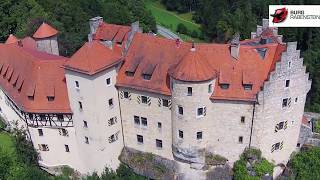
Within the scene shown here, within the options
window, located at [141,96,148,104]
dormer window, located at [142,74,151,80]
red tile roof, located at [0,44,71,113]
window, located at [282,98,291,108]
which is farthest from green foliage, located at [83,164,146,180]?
window, located at [282,98,291,108]

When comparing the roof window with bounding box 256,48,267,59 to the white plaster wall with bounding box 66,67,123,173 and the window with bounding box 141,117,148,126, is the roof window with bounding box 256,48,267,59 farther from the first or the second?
the white plaster wall with bounding box 66,67,123,173

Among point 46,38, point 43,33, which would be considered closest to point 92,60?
point 43,33

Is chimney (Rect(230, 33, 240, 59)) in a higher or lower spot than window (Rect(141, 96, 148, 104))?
higher

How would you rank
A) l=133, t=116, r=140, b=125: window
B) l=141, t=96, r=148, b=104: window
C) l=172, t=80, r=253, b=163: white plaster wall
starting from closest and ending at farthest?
l=172, t=80, r=253, b=163: white plaster wall
l=141, t=96, r=148, b=104: window
l=133, t=116, r=140, b=125: window

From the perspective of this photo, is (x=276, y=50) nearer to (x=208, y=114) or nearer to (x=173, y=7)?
(x=208, y=114)

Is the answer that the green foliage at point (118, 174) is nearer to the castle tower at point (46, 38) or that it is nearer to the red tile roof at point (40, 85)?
the red tile roof at point (40, 85)

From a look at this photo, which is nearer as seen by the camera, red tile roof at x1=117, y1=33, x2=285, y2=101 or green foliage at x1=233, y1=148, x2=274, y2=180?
red tile roof at x1=117, y1=33, x2=285, y2=101

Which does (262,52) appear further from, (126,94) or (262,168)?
(126,94)

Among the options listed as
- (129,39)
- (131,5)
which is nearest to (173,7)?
(131,5)
